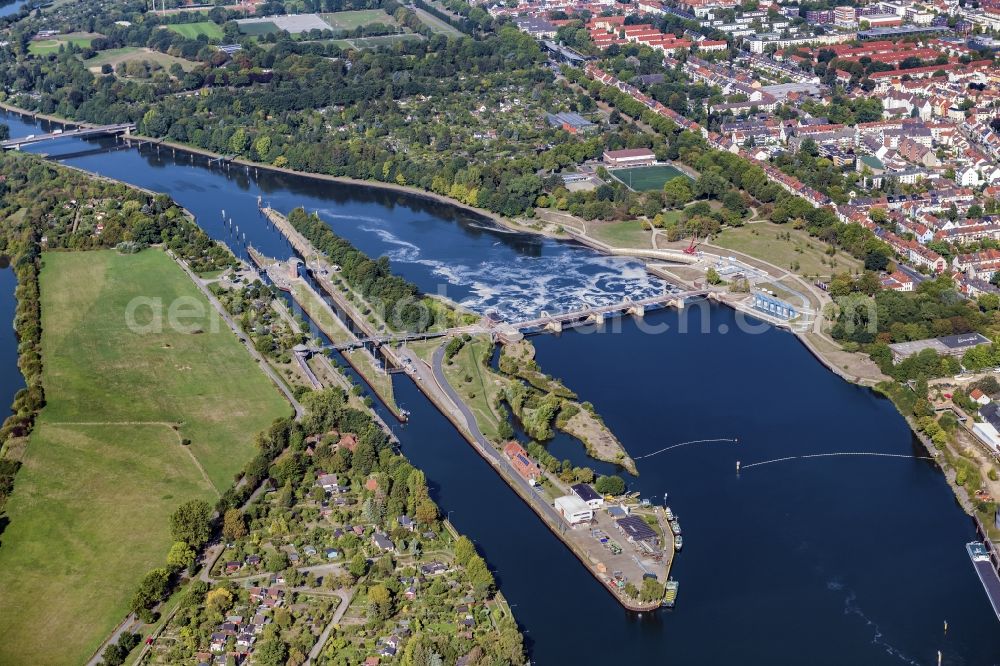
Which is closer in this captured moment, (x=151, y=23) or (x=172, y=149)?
(x=172, y=149)

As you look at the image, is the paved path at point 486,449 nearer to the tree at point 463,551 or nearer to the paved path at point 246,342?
the tree at point 463,551

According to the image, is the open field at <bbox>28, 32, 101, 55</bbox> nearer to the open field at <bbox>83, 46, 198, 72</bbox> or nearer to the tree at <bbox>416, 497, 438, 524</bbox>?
the open field at <bbox>83, 46, 198, 72</bbox>

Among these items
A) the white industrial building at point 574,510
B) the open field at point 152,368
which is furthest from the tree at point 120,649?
the white industrial building at point 574,510

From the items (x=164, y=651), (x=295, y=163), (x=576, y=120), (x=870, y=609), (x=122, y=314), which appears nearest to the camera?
(x=164, y=651)

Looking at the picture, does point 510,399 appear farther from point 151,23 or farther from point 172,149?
point 151,23

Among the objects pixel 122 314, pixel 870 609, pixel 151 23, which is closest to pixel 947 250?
pixel 870 609

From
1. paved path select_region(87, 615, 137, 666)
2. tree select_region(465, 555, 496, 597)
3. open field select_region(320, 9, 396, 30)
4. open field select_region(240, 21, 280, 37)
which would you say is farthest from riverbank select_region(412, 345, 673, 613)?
open field select_region(320, 9, 396, 30)
